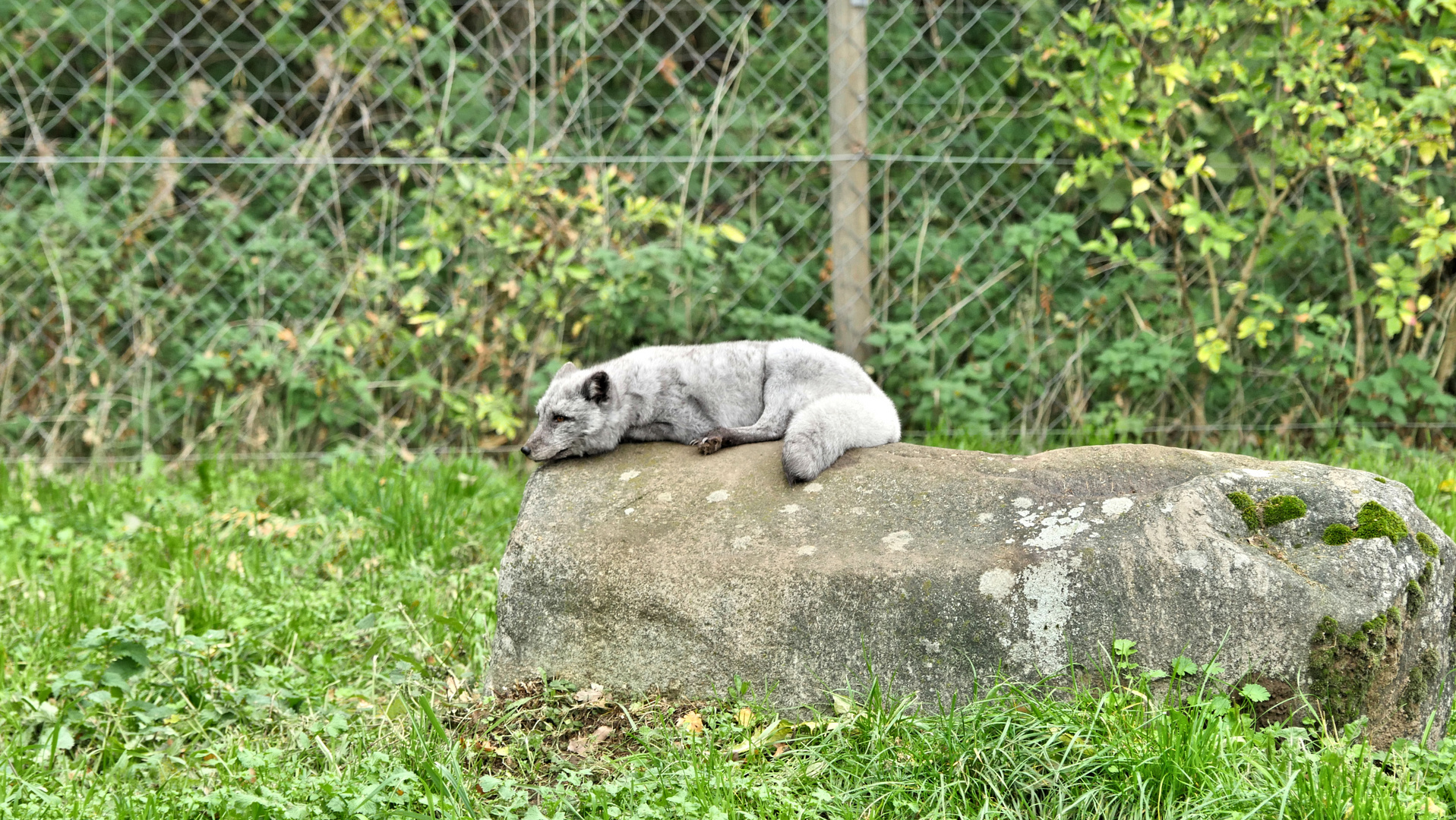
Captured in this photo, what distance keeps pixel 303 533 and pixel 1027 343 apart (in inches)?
152

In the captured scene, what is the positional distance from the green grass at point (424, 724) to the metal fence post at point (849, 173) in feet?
6.94

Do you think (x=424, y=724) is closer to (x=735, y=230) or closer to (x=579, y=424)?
(x=579, y=424)

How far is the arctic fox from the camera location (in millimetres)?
3852

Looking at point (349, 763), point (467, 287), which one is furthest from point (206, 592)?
point (467, 287)

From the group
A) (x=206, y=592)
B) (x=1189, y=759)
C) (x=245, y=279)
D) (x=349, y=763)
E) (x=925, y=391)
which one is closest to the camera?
(x=1189, y=759)

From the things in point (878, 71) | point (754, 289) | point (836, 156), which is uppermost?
point (878, 71)

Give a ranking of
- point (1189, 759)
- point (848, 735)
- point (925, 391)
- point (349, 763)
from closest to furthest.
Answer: point (1189, 759) < point (848, 735) < point (349, 763) < point (925, 391)

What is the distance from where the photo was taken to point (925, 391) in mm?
6156

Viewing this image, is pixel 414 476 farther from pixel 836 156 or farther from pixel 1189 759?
pixel 1189 759

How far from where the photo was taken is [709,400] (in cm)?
406

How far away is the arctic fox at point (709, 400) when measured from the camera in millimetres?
3852

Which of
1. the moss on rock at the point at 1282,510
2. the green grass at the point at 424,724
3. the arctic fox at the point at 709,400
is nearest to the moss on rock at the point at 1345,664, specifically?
the green grass at the point at 424,724

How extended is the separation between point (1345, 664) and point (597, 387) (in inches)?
92.8

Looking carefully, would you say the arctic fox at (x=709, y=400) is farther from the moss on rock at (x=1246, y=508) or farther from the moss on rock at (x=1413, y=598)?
the moss on rock at (x=1413, y=598)
